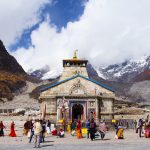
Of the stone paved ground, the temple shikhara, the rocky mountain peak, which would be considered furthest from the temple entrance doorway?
the rocky mountain peak

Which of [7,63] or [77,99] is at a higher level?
[7,63]

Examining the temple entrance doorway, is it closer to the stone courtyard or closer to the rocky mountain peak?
the stone courtyard

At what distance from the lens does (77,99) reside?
1713 inches

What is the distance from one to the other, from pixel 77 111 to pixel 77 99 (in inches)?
124

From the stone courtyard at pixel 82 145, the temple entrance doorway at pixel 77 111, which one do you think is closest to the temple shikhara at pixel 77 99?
the temple entrance doorway at pixel 77 111

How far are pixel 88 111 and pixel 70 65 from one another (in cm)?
1641

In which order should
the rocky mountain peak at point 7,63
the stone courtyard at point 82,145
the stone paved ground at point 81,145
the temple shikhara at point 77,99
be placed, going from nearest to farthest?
the stone paved ground at point 81,145
the stone courtyard at point 82,145
the temple shikhara at point 77,99
the rocky mountain peak at point 7,63

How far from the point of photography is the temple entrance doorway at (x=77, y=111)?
4422cm

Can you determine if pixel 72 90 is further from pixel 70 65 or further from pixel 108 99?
pixel 70 65

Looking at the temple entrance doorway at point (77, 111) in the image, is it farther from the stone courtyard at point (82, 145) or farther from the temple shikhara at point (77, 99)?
the stone courtyard at point (82, 145)

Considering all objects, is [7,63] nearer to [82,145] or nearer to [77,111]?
[77,111]

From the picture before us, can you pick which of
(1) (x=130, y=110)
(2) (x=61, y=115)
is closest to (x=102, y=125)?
(2) (x=61, y=115)

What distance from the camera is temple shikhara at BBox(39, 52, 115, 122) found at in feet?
141

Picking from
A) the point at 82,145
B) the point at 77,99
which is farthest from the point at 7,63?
the point at 82,145
